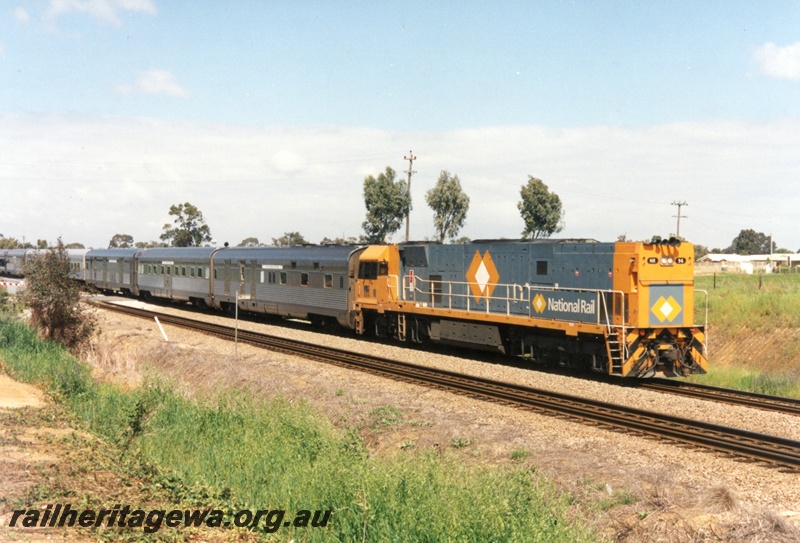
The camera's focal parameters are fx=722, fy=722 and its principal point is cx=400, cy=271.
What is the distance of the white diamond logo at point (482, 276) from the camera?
816 inches

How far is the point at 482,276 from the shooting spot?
20922 mm

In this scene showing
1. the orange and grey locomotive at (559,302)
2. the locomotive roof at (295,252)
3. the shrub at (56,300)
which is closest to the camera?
the orange and grey locomotive at (559,302)

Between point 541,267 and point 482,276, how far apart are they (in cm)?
236

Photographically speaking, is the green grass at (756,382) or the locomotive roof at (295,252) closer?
the green grass at (756,382)

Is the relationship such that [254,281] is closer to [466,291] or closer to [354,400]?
[466,291]

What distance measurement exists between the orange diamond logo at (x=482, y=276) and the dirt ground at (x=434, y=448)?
501cm

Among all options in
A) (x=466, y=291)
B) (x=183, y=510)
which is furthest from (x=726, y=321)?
(x=183, y=510)

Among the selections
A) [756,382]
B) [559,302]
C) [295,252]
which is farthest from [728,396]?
[295,252]

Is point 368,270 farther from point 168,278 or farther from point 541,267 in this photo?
point 168,278

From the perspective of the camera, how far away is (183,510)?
Answer: 8219mm

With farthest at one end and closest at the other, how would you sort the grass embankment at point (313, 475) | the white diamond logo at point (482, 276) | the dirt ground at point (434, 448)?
the white diamond logo at point (482, 276)
the dirt ground at point (434, 448)
the grass embankment at point (313, 475)

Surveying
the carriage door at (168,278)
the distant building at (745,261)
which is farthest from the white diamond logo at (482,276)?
the distant building at (745,261)

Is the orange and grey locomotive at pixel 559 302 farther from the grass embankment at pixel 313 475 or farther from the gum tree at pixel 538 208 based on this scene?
the gum tree at pixel 538 208

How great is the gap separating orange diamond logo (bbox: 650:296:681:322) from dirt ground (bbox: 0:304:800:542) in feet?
17.7
